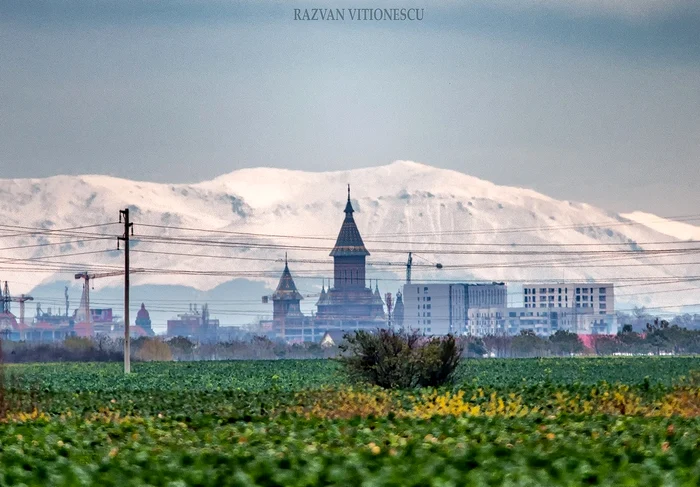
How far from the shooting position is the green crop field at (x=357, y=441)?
57.8 feet

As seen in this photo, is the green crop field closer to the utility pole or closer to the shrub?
the shrub

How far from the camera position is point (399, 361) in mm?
45406

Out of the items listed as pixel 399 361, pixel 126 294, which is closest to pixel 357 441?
pixel 399 361

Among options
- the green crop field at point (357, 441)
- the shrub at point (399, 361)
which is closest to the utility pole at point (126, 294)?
the shrub at point (399, 361)

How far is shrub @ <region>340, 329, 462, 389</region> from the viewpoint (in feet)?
149

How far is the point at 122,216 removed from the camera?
89625 mm

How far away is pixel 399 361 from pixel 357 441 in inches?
931

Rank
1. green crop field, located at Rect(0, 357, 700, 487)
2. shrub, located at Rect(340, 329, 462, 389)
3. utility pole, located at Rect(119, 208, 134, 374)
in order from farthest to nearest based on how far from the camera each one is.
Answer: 1. utility pole, located at Rect(119, 208, 134, 374)
2. shrub, located at Rect(340, 329, 462, 389)
3. green crop field, located at Rect(0, 357, 700, 487)

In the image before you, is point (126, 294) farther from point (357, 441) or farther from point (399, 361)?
point (357, 441)

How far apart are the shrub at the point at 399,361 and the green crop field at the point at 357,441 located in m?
6.97

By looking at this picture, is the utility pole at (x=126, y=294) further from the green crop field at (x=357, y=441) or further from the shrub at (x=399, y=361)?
the green crop field at (x=357, y=441)

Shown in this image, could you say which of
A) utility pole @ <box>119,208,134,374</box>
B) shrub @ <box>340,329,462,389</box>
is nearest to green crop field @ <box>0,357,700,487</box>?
shrub @ <box>340,329,462,389</box>

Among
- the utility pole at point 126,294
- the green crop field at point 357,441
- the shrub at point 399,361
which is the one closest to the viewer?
the green crop field at point 357,441

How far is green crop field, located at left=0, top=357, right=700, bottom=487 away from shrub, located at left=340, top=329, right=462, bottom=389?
6970 millimetres
